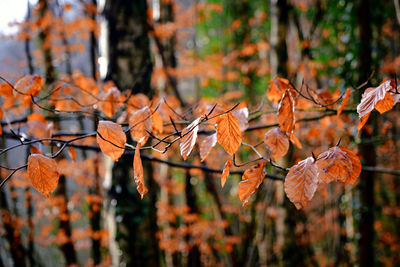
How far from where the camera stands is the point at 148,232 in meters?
3.00

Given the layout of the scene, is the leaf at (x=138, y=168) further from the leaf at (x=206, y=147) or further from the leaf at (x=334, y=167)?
the leaf at (x=334, y=167)

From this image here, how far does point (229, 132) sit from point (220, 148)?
5759mm

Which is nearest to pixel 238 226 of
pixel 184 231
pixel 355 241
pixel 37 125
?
pixel 184 231

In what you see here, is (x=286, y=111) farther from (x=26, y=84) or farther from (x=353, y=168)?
(x=26, y=84)

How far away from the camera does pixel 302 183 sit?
37.7 inches

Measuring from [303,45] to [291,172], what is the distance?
4.64 m

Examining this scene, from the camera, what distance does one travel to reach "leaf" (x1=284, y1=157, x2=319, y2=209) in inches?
36.8

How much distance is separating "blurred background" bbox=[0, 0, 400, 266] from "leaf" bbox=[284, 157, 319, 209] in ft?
2.11

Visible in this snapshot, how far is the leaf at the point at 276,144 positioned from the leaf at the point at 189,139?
403mm

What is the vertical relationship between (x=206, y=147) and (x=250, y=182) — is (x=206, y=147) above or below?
above

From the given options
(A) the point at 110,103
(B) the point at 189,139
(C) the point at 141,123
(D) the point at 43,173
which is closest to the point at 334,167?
(B) the point at 189,139

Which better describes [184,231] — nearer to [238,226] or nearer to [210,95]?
[238,226]

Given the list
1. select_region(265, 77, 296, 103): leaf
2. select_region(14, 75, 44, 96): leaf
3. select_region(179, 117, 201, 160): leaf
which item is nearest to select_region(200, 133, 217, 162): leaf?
select_region(179, 117, 201, 160): leaf

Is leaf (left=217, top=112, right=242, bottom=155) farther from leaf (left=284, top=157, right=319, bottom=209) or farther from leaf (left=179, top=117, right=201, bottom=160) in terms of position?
leaf (left=284, top=157, right=319, bottom=209)
